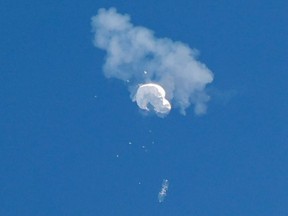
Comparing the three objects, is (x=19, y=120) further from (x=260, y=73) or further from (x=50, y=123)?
(x=260, y=73)

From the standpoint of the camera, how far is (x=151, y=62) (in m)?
5.56

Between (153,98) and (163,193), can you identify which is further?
(163,193)

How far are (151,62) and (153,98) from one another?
0.46 meters

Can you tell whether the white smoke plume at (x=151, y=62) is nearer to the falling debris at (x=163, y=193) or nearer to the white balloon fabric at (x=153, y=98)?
the white balloon fabric at (x=153, y=98)

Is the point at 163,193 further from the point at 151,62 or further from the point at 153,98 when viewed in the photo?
the point at 151,62

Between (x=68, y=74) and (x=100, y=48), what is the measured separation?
51cm

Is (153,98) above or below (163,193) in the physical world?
above

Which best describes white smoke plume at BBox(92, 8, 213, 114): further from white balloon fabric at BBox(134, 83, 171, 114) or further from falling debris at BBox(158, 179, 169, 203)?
falling debris at BBox(158, 179, 169, 203)

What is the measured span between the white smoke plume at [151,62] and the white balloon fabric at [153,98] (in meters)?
0.04

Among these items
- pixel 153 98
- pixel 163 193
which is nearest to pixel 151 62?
pixel 153 98

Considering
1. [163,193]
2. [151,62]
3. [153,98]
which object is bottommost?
[163,193]

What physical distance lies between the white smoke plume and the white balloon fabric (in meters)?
0.04

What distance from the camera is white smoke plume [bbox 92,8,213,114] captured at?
551 centimetres

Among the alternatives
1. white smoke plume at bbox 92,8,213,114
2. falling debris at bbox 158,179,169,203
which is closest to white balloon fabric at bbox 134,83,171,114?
white smoke plume at bbox 92,8,213,114
